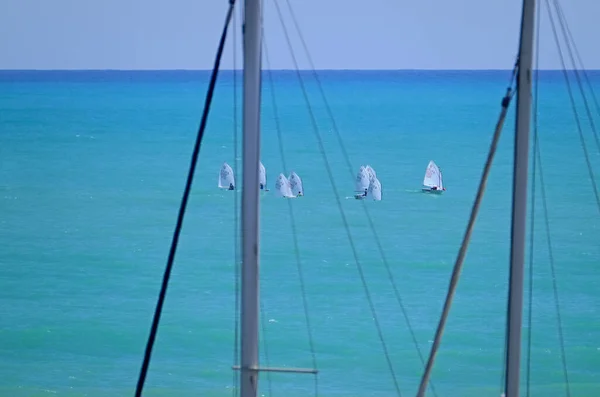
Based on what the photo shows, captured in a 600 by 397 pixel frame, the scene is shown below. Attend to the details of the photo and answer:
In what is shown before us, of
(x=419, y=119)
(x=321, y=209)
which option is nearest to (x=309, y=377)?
(x=321, y=209)

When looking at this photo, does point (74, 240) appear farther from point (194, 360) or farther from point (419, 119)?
point (419, 119)

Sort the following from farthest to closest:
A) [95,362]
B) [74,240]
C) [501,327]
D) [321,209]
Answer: [321,209] → [74,240] → [501,327] → [95,362]

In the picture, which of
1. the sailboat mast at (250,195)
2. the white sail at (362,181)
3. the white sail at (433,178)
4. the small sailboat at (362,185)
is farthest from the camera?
the white sail at (433,178)

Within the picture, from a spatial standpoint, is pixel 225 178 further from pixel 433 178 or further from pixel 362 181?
pixel 433 178

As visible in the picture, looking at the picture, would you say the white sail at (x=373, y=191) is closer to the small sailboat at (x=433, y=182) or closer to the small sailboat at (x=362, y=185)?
the small sailboat at (x=362, y=185)

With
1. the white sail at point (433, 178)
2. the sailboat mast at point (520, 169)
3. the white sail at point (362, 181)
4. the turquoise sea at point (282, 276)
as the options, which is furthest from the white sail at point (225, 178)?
the sailboat mast at point (520, 169)

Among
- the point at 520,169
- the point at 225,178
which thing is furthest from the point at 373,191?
the point at 520,169

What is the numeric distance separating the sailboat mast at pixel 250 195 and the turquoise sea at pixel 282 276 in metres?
7.55

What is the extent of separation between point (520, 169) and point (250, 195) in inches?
57.6

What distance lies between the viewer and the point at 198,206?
3194 centimetres

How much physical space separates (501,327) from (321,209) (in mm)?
13116

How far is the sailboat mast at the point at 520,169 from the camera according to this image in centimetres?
711

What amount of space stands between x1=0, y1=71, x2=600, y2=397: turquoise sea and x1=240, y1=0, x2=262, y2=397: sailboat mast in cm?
755

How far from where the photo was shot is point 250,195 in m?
7.02
